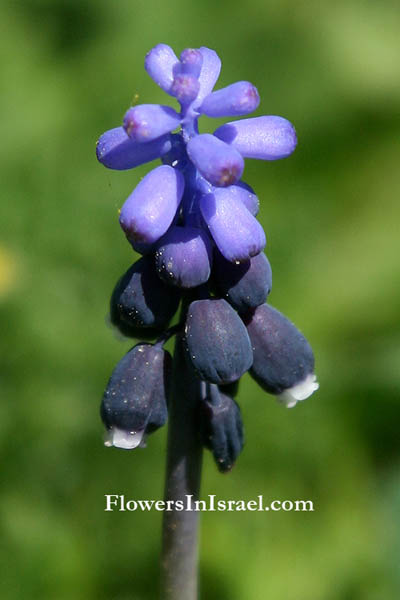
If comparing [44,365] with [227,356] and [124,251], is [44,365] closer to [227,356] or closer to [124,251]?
[124,251]

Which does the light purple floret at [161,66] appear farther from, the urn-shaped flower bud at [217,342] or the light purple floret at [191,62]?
the urn-shaped flower bud at [217,342]

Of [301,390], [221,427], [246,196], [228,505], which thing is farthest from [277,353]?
[228,505]

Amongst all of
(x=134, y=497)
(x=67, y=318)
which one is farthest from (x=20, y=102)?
(x=134, y=497)

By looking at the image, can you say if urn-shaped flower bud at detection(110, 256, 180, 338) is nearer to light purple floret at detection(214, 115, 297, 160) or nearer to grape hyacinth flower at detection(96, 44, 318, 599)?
grape hyacinth flower at detection(96, 44, 318, 599)

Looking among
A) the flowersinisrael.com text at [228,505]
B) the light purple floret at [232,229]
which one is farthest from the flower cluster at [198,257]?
the flowersinisrael.com text at [228,505]

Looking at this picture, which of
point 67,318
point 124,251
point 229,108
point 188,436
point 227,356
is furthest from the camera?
point 124,251

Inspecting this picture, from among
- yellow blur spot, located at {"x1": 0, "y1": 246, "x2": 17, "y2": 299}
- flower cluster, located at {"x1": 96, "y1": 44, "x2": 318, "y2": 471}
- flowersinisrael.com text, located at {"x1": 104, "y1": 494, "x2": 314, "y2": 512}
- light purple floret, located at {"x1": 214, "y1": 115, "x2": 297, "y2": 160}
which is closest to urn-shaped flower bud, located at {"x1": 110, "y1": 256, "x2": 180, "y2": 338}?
flower cluster, located at {"x1": 96, "y1": 44, "x2": 318, "y2": 471}
